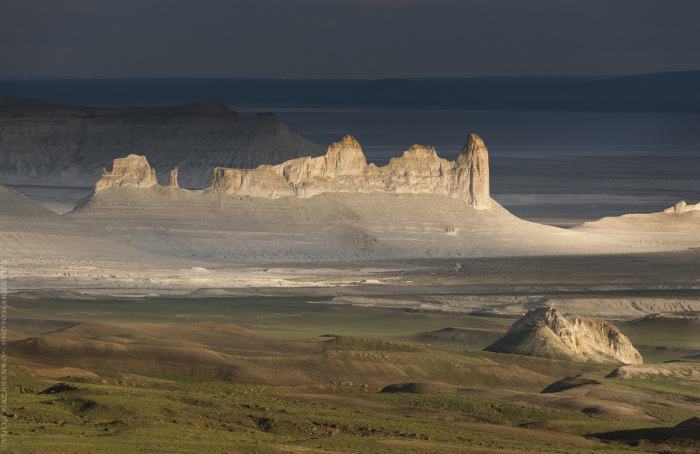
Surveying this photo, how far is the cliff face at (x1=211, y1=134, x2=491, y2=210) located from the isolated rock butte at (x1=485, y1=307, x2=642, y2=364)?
60574 mm

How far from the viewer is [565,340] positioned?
7450 cm

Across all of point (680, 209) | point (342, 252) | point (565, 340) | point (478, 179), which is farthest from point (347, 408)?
point (680, 209)

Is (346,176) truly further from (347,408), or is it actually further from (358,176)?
(347,408)

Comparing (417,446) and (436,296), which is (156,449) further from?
(436,296)

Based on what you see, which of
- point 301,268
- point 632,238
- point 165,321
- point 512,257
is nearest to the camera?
point 165,321

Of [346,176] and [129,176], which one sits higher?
[346,176]

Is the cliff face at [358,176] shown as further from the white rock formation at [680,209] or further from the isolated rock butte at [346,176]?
the white rock formation at [680,209]

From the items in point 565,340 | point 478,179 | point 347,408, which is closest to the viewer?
point 347,408

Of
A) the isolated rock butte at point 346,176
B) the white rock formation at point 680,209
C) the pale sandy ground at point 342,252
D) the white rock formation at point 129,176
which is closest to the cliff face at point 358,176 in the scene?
the isolated rock butte at point 346,176

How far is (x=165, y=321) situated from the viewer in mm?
87688

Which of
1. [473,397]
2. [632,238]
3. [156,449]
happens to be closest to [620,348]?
[473,397]

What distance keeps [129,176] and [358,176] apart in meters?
21.3

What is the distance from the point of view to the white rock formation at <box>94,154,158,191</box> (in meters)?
135

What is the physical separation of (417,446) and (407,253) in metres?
92.1
